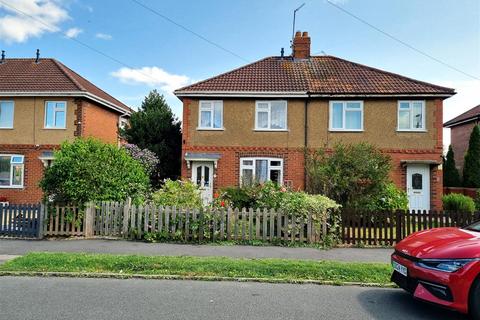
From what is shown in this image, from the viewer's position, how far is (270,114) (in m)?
15.8

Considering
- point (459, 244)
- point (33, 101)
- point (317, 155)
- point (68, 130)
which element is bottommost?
point (459, 244)

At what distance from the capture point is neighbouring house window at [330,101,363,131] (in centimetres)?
1551

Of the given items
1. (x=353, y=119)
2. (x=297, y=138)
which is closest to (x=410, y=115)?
(x=353, y=119)

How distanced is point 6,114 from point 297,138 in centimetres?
1476

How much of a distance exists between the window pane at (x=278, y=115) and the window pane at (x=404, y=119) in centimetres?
522

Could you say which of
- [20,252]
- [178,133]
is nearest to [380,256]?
[20,252]

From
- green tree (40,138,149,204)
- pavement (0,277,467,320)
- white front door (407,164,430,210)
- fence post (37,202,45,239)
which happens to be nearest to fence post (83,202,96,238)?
green tree (40,138,149,204)

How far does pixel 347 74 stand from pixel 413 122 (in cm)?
399

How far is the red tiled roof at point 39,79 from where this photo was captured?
1694 cm

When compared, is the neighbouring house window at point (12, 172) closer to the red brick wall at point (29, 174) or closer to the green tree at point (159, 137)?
the red brick wall at point (29, 174)

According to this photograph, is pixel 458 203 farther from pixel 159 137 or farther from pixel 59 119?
pixel 59 119

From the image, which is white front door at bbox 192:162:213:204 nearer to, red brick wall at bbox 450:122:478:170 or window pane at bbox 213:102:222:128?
window pane at bbox 213:102:222:128

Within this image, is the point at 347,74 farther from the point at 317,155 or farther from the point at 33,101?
the point at 33,101

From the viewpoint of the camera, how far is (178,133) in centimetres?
1838
